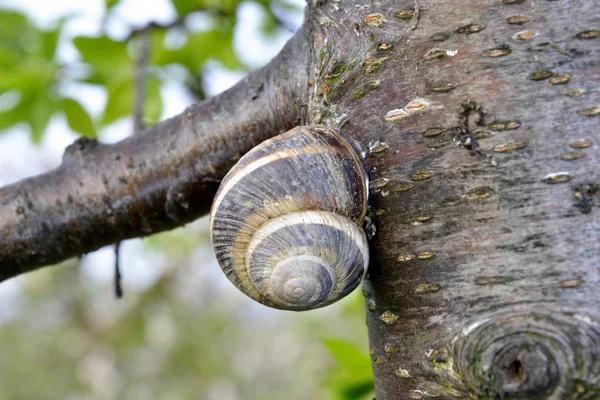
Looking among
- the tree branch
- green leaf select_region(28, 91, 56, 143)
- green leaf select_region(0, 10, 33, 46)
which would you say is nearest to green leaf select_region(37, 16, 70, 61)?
green leaf select_region(28, 91, 56, 143)

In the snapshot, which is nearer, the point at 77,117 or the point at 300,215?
the point at 300,215

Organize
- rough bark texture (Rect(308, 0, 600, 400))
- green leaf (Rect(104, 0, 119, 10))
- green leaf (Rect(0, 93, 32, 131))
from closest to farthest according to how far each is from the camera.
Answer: rough bark texture (Rect(308, 0, 600, 400)), green leaf (Rect(104, 0, 119, 10)), green leaf (Rect(0, 93, 32, 131))

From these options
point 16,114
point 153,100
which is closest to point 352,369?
point 153,100

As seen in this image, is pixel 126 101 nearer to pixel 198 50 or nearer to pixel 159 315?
pixel 198 50

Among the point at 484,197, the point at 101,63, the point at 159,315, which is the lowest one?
the point at 159,315

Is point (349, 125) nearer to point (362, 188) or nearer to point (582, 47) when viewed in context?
point (362, 188)

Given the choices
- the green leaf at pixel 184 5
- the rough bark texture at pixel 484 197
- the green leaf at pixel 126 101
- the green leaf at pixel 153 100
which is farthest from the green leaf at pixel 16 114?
the rough bark texture at pixel 484 197

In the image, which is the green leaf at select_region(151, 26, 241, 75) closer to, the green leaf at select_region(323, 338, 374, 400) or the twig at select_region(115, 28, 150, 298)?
the twig at select_region(115, 28, 150, 298)

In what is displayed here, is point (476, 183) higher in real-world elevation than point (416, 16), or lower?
lower
